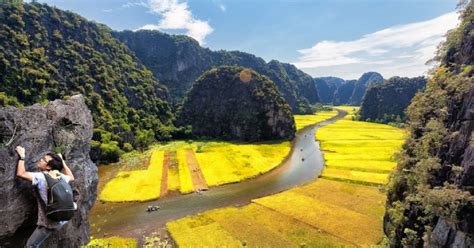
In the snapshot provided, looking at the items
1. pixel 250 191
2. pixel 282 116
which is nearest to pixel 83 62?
pixel 282 116

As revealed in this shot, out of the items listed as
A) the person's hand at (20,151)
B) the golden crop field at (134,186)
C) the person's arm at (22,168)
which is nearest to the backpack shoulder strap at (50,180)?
the person's arm at (22,168)

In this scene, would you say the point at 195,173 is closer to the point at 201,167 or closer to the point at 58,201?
the point at 201,167

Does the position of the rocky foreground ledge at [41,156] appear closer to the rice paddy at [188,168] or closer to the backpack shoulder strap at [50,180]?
the backpack shoulder strap at [50,180]

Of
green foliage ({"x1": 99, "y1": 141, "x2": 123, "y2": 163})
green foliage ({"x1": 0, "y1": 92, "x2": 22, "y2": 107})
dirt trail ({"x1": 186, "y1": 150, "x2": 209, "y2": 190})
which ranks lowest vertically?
dirt trail ({"x1": 186, "y1": 150, "x2": 209, "y2": 190})

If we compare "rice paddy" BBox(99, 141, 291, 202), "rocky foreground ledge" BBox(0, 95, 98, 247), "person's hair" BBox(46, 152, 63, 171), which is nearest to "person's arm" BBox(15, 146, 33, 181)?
"rocky foreground ledge" BBox(0, 95, 98, 247)

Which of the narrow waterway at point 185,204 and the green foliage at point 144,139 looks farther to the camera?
the green foliage at point 144,139

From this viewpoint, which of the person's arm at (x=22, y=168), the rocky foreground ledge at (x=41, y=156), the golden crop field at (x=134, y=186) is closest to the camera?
the person's arm at (x=22, y=168)

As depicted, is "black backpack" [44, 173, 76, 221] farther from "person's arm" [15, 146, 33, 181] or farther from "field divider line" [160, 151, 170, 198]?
"field divider line" [160, 151, 170, 198]
